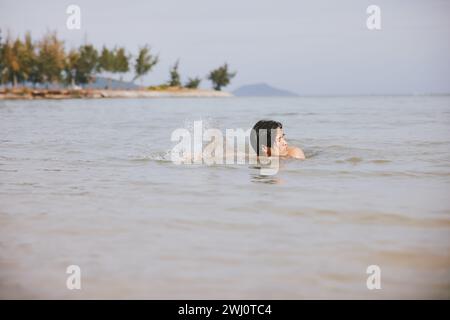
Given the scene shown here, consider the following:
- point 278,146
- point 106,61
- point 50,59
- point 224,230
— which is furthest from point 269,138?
point 106,61

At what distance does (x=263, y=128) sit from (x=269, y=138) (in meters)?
0.29

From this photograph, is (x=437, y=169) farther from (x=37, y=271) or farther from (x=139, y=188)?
(x=37, y=271)

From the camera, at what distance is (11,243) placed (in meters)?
4.21

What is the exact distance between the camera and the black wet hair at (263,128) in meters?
9.22

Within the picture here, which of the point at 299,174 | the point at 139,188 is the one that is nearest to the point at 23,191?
the point at 139,188

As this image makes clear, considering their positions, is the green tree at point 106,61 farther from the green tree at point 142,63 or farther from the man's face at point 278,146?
the man's face at point 278,146

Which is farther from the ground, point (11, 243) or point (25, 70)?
point (25, 70)

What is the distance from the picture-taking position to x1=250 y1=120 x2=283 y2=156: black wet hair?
9.22m

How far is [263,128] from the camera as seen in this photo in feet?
30.5

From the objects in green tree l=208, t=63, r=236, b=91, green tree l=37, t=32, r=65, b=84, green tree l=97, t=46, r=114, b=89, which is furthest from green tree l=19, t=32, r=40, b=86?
green tree l=208, t=63, r=236, b=91

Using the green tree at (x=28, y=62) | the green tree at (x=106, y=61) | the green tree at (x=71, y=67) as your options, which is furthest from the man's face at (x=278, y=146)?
the green tree at (x=106, y=61)

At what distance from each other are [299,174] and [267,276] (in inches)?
178
